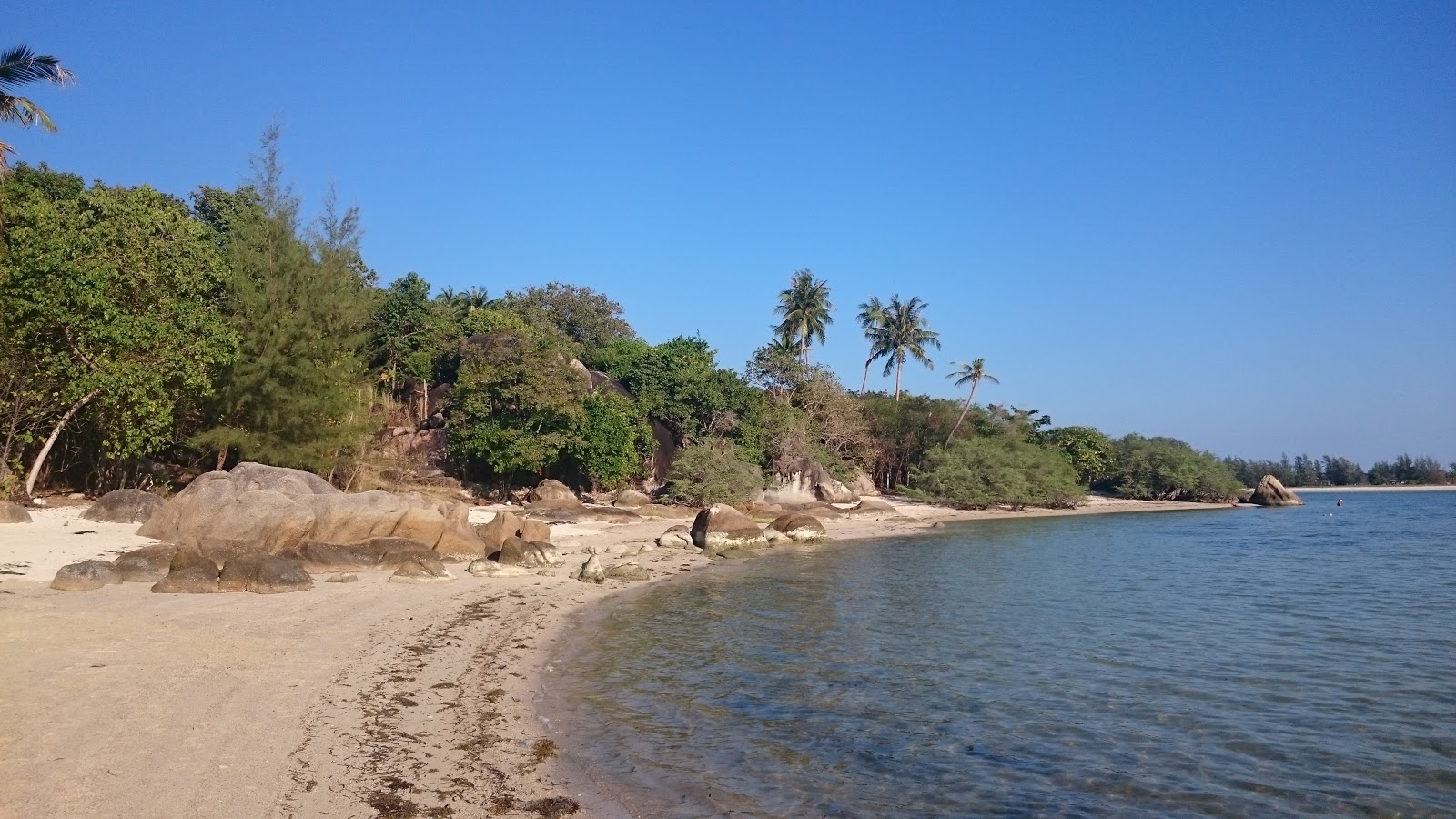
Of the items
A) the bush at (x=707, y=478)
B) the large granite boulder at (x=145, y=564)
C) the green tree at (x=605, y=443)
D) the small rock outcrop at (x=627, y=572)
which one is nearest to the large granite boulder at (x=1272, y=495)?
the bush at (x=707, y=478)

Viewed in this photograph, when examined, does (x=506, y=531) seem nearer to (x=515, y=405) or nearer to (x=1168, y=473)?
(x=515, y=405)

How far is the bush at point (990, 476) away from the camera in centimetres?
5109

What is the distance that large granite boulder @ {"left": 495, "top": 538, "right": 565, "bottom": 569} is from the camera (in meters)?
20.1

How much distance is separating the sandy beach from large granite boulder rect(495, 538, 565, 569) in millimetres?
4851

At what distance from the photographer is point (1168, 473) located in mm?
66312

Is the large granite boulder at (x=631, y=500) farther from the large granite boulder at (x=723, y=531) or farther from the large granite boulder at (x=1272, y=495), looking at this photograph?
the large granite boulder at (x=1272, y=495)

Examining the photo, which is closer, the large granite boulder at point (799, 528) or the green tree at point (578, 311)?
the large granite boulder at point (799, 528)

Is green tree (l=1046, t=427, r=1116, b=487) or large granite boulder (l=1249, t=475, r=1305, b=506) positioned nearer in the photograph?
green tree (l=1046, t=427, r=1116, b=487)

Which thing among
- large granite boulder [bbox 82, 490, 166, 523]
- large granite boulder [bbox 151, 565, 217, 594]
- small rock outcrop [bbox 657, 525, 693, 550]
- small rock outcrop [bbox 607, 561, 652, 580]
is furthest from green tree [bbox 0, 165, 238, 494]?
small rock outcrop [bbox 657, 525, 693, 550]

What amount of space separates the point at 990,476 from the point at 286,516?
41.5m

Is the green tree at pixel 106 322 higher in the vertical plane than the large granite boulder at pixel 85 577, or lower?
higher

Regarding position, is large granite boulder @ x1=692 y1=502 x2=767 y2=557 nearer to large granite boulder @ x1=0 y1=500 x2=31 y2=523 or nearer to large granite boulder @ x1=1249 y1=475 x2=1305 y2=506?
large granite boulder @ x1=0 y1=500 x2=31 y2=523

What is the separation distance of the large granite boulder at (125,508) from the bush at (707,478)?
73.1 ft

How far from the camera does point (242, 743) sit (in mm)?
7125
